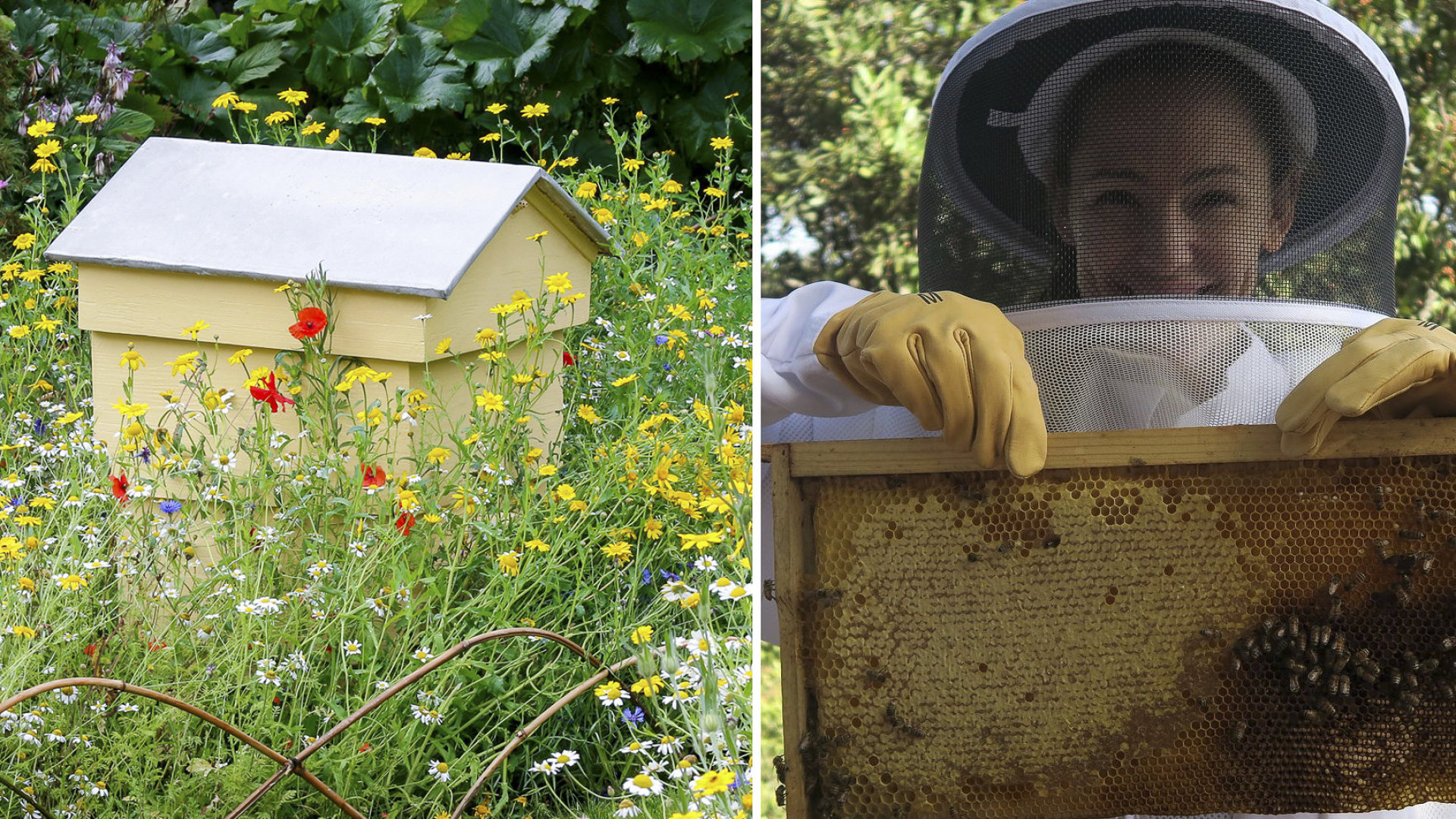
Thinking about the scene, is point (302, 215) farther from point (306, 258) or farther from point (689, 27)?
point (689, 27)

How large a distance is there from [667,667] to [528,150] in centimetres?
396

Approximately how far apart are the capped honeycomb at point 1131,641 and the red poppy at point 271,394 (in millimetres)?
1351

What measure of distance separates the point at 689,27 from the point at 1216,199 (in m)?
3.42

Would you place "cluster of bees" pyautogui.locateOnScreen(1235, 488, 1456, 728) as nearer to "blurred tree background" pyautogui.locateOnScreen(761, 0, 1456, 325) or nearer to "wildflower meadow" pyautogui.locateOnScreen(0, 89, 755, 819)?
"wildflower meadow" pyautogui.locateOnScreen(0, 89, 755, 819)

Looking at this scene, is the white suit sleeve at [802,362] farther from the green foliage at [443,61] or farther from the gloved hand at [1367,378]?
the green foliage at [443,61]

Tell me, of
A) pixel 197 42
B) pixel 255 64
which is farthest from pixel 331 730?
pixel 197 42

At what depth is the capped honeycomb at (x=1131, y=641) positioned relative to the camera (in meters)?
1.22

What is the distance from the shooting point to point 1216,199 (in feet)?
4.90

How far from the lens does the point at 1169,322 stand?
1.42 metres

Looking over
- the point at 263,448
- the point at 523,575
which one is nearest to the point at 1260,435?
the point at 523,575

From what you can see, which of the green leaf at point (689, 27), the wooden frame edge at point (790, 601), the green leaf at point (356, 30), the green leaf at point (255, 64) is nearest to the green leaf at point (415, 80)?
the green leaf at point (356, 30)

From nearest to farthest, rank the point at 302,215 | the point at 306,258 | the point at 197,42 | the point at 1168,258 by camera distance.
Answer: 1. the point at 1168,258
2. the point at 306,258
3. the point at 302,215
4. the point at 197,42

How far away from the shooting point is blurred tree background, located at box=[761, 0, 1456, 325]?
362 centimetres

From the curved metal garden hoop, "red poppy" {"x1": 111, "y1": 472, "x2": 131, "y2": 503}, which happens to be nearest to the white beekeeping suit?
the curved metal garden hoop
